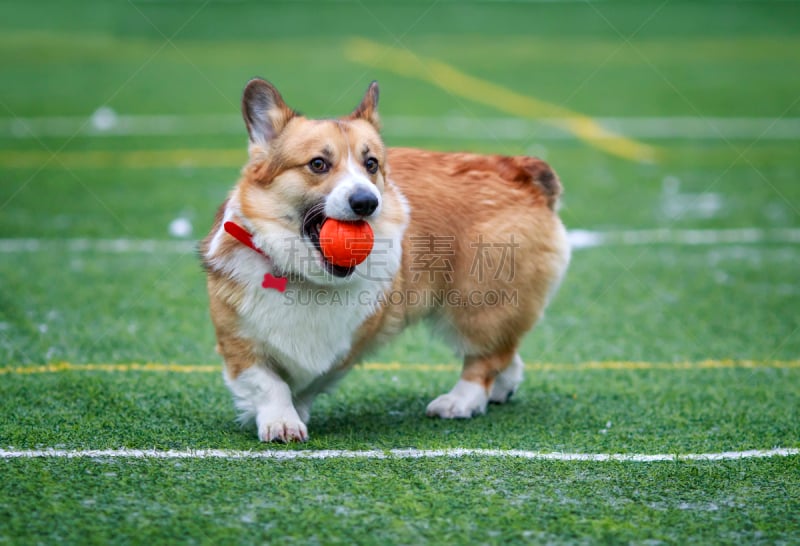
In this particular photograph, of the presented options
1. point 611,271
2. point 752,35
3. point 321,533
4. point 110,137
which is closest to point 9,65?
point 110,137

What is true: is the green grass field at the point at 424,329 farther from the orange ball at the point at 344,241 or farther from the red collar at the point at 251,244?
the orange ball at the point at 344,241

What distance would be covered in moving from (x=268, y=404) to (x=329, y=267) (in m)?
0.53

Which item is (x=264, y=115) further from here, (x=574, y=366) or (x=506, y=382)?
(x=574, y=366)

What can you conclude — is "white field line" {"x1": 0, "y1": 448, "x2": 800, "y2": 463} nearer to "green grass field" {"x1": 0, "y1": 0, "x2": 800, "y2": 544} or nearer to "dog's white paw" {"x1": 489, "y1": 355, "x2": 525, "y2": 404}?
"green grass field" {"x1": 0, "y1": 0, "x2": 800, "y2": 544}

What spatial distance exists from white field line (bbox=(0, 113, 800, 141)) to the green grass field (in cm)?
5

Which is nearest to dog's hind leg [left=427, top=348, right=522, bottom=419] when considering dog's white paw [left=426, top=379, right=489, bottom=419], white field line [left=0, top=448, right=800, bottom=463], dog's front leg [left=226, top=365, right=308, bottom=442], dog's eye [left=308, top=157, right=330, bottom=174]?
dog's white paw [left=426, top=379, right=489, bottom=419]

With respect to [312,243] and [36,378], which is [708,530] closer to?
[312,243]

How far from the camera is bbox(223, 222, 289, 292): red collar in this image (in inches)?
151

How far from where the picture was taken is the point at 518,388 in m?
4.93

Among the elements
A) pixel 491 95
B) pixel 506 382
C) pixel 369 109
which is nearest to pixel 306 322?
pixel 369 109

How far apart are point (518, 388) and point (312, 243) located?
1525 mm

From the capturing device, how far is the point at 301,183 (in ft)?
12.6

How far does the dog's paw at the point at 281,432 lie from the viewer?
3791 millimetres

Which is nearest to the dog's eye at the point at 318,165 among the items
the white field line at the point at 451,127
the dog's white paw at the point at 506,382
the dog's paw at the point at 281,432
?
the dog's paw at the point at 281,432
